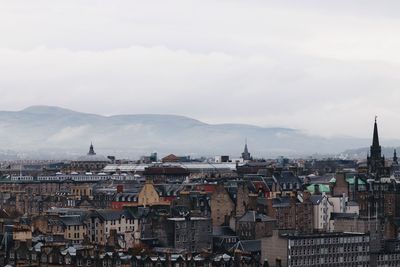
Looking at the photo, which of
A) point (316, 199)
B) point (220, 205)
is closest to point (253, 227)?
point (220, 205)

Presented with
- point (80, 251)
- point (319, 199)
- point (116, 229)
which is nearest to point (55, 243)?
point (80, 251)

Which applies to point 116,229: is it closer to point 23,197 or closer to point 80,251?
point 80,251

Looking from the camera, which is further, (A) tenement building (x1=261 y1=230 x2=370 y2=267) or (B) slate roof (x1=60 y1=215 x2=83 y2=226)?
(B) slate roof (x1=60 y1=215 x2=83 y2=226)

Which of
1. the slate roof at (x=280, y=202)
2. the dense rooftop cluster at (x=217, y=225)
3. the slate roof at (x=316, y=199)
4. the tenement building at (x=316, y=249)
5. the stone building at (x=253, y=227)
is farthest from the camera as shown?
the slate roof at (x=316, y=199)

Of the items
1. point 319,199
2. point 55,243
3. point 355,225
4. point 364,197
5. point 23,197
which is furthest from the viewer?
point 23,197

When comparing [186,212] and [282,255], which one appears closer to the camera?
[282,255]

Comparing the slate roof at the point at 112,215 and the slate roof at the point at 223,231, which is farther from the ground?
the slate roof at the point at 112,215

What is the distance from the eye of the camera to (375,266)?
130 meters

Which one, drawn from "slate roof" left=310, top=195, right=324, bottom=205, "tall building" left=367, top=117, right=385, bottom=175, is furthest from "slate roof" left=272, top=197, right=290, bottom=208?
"tall building" left=367, top=117, right=385, bottom=175

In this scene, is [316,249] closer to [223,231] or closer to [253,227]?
[253,227]

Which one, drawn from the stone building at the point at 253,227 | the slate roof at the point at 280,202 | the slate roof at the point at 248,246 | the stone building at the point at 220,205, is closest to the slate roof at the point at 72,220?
the stone building at the point at 253,227

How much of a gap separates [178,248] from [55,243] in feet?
50.2

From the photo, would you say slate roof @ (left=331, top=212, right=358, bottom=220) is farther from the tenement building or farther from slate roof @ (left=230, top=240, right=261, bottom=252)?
slate roof @ (left=230, top=240, right=261, bottom=252)

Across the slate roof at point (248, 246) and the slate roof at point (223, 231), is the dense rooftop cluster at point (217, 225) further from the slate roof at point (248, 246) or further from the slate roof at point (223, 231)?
the slate roof at point (223, 231)
